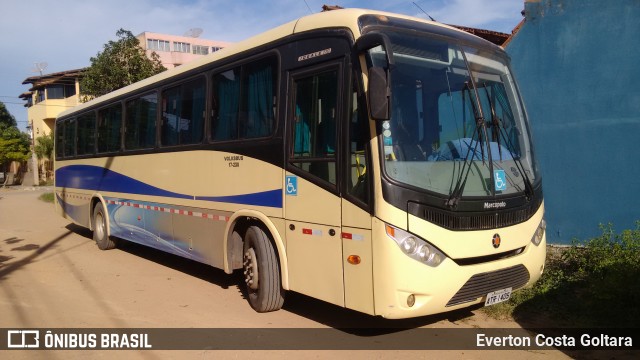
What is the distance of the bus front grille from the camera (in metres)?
4.42

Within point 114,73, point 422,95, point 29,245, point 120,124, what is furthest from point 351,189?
point 114,73

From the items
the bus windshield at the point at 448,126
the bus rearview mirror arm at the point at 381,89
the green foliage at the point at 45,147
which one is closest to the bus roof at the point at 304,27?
the bus windshield at the point at 448,126

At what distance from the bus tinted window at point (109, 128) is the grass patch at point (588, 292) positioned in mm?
7456

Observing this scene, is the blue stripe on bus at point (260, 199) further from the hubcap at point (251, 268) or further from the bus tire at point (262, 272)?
the hubcap at point (251, 268)

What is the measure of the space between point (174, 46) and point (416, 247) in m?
55.3

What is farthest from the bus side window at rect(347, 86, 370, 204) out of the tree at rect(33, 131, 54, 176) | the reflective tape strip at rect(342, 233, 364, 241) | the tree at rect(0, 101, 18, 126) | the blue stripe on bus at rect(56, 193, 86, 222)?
the tree at rect(0, 101, 18, 126)

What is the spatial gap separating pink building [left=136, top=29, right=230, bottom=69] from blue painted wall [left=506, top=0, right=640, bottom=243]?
1777 inches

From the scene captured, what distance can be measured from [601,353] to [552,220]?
3661 mm

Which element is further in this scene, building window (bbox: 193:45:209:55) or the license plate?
building window (bbox: 193:45:209:55)

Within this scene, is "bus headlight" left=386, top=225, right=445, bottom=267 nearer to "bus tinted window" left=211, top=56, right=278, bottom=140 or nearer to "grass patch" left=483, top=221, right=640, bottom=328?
"grass patch" left=483, top=221, right=640, bottom=328

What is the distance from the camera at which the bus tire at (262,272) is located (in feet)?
18.4

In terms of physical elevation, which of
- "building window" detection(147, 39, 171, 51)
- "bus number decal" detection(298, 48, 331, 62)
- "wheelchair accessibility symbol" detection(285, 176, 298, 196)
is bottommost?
"wheelchair accessibility symbol" detection(285, 176, 298, 196)

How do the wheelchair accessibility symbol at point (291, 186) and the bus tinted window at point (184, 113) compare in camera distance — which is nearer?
the wheelchair accessibility symbol at point (291, 186)

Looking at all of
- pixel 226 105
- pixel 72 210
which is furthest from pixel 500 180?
pixel 72 210
